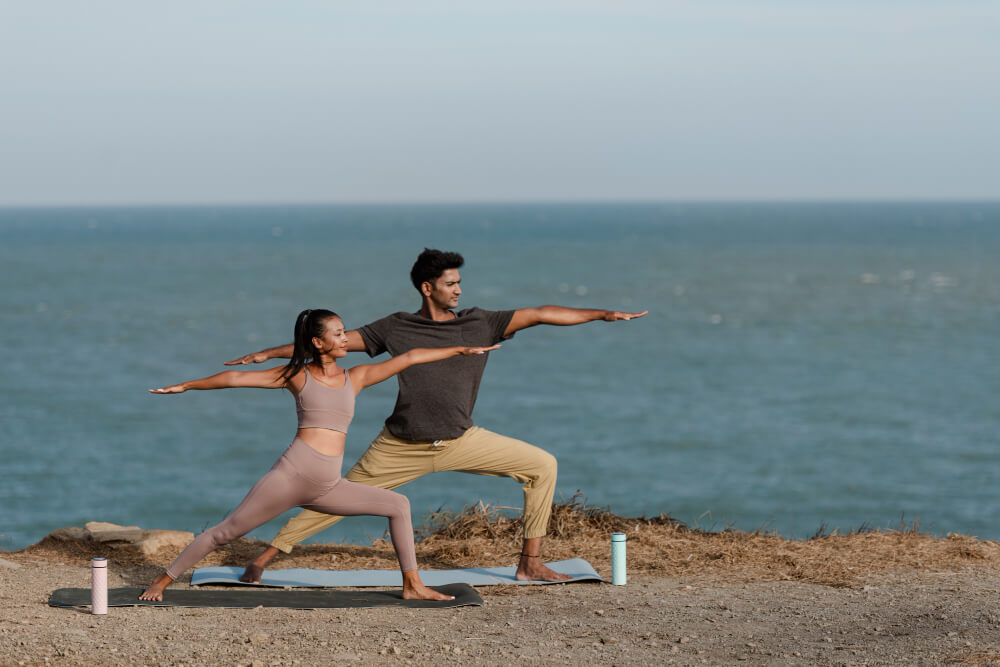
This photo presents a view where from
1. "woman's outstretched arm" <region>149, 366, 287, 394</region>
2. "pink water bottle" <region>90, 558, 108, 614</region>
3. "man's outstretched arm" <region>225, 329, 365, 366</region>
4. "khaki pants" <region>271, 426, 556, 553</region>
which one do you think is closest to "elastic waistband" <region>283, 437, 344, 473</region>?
"woman's outstretched arm" <region>149, 366, 287, 394</region>

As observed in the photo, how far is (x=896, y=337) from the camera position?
6812cm

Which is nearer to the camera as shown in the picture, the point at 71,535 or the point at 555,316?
the point at 555,316

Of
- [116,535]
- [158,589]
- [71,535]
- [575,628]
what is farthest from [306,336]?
[71,535]

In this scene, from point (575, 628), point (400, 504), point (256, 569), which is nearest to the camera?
point (575, 628)

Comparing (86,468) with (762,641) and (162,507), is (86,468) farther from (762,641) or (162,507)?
(762,641)

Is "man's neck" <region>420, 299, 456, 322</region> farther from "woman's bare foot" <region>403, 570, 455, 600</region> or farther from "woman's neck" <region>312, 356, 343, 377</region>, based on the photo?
"woman's bare foot" <region>403, 570, 455, 600</region>

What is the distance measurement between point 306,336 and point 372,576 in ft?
8.17

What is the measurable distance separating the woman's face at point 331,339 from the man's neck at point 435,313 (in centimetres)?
117

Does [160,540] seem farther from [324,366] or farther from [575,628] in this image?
[575,628]

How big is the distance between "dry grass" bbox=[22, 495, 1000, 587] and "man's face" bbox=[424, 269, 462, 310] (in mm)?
2449

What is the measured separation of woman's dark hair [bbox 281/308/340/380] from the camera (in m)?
7.66

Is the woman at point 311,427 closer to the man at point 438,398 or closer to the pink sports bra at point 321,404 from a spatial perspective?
the pink sports bra at point 321,404

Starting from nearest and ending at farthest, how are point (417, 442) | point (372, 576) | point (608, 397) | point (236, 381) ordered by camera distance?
point (236, 381) → point (417, 442) → point (372, 576) → point (608, 397)

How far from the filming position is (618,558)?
29.5 ft
